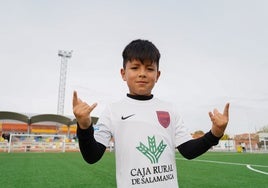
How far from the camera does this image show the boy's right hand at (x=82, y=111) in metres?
1.52

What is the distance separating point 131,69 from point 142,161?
691 mm

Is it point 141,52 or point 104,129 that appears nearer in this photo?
point 104,129

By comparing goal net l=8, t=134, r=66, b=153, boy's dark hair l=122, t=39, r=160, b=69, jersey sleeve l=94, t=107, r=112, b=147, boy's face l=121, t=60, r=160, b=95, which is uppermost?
boy's dark hair l=122, t=39, r=160, b=69

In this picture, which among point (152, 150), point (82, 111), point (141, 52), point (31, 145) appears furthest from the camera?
point (31, 145)

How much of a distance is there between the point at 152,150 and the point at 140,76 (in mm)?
542

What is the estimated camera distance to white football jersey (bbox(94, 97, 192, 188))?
1591 millimetres

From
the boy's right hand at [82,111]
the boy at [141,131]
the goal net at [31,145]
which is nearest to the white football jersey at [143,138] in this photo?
the boy at [141,131]

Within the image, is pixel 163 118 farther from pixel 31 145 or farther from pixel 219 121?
pixel 31 145

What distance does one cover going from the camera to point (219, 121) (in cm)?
180

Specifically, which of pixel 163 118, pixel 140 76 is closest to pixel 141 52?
pixel 140 76

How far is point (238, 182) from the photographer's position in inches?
199

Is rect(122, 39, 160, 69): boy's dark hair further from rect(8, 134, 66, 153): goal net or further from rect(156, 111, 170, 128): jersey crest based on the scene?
rect(8, 134, 66, 153): goal net

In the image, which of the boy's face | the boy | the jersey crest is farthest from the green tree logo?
the boy's face

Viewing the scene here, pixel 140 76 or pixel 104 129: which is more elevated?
pixel 140 76
